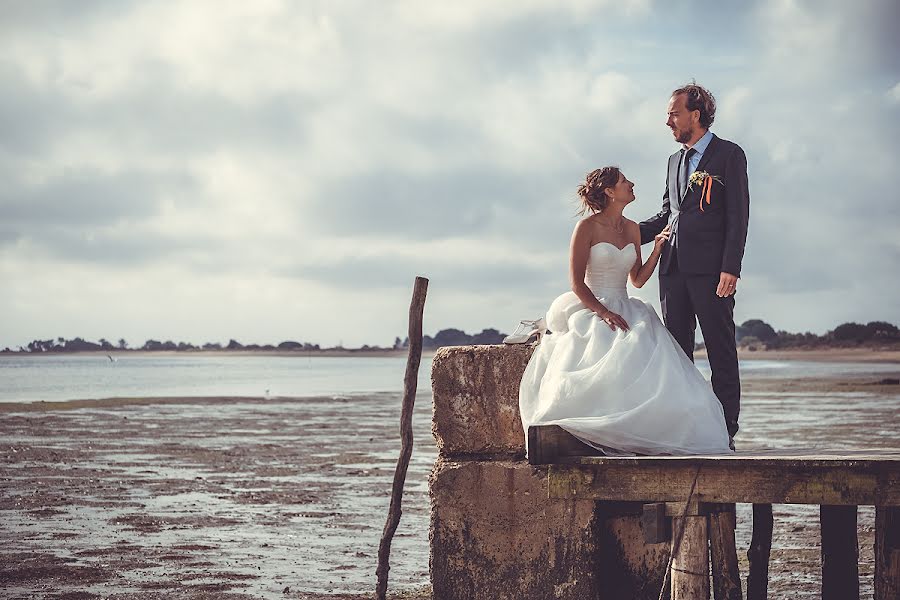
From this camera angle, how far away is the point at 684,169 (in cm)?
659

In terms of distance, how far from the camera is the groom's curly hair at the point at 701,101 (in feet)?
21.4

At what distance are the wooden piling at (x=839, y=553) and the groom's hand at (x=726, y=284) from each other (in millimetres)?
1483

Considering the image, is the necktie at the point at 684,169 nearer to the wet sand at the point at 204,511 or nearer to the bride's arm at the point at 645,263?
the bride's arm at the point at 645,263

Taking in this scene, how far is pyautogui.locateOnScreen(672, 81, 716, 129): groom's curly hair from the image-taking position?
6512 mm

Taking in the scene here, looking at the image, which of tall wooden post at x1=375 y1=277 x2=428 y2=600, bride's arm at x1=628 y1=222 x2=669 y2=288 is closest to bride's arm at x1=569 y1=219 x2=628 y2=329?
bride's arm at x1=628 y1=222 x2=669 y2=288

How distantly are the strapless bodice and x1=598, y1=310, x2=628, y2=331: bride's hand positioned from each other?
229mm

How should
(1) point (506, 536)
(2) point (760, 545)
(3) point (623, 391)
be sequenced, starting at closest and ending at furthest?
1. (3) point (623, 391)
2. (1) point (506, 536)
3. (2) point (760, 545)

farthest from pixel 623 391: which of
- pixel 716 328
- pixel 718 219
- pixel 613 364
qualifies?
pixel 718 219

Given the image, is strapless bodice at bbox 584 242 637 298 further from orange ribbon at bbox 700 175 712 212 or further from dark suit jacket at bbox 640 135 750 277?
orange ribbon at bbox 700 175 712 212

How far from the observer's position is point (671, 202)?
6.76 meters

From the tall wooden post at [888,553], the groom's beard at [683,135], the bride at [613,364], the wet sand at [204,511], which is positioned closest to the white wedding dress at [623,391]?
the bride at [613,364]

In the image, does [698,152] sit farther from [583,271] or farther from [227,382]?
[227,382]

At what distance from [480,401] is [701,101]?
221 cm

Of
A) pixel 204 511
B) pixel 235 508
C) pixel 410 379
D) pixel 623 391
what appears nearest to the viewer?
pixel 623 391
